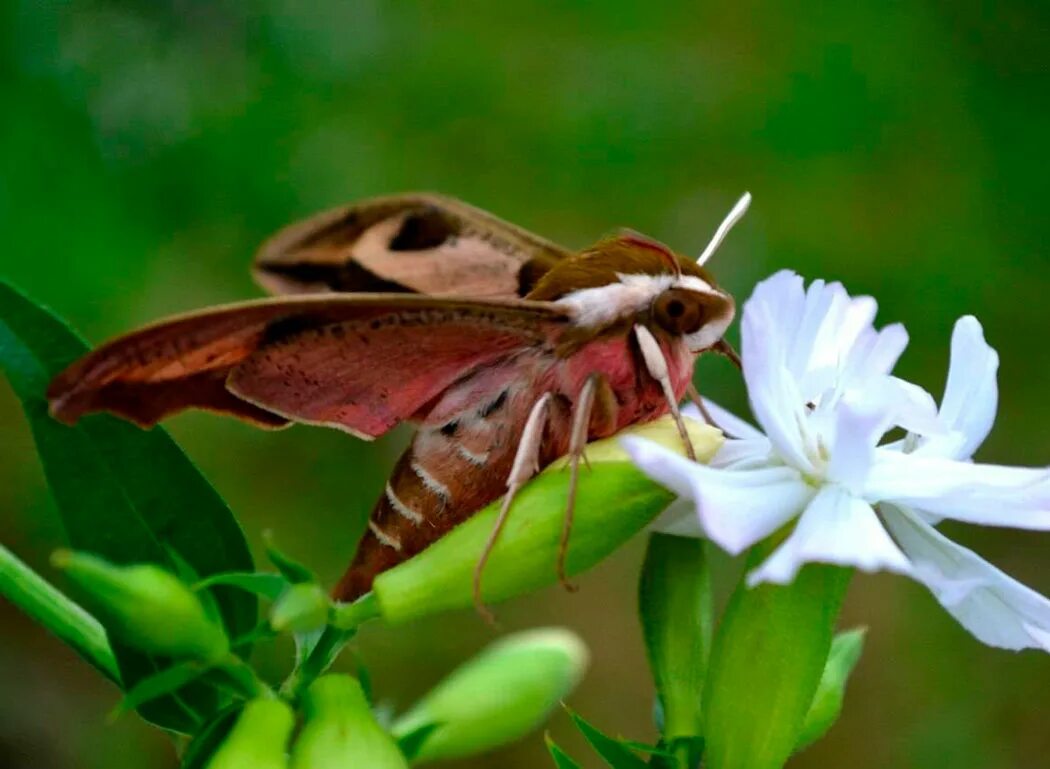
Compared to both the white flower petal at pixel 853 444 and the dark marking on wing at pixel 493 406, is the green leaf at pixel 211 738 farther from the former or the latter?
the white flower petal at pixel 853 444

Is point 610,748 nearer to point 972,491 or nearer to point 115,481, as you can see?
point 972,491

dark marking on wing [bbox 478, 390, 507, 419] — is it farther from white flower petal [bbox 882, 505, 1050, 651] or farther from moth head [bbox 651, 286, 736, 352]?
white flower petal [bbox 882, 505, 1050, 651]

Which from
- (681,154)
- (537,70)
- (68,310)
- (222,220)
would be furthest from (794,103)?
(68,310)

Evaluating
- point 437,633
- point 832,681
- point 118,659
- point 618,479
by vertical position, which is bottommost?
point 437,633

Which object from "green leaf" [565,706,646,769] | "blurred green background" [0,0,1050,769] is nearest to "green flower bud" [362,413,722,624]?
"green leaf" [565,706,646,769]

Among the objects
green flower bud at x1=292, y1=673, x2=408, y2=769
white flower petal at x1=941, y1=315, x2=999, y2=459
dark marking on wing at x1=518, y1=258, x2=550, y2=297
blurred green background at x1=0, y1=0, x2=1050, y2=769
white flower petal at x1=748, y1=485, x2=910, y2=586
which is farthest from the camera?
blurred green background at x1=0, y1=0, x2=1050, y2=769

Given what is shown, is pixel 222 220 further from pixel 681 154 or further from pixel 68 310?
pixel 681 154
